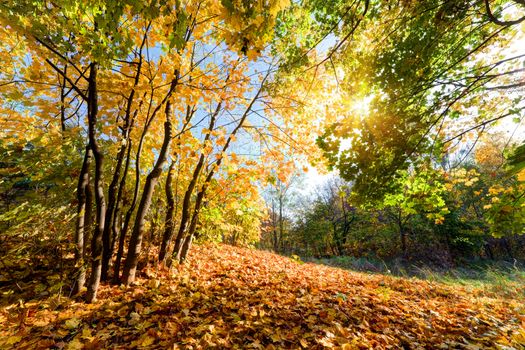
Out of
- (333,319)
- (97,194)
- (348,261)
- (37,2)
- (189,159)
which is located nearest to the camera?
(37,2)

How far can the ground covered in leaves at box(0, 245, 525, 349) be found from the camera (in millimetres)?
2523

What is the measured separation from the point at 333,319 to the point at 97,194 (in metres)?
4.09

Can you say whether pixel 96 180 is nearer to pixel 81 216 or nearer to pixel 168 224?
pixel 81 216

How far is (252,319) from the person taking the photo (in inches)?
121

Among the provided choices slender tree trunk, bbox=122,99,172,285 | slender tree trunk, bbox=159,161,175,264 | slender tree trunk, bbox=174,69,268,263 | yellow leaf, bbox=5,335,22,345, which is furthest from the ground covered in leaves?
slender tree trunk, bbox=174,69,268,263

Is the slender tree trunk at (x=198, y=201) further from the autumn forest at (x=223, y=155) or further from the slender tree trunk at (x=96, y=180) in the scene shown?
the slender tree trunk at (x=96, y=180)

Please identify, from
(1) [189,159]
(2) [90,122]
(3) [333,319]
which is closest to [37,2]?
(2) [90,122]

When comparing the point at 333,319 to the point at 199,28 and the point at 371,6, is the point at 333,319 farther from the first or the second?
the point at 199,28

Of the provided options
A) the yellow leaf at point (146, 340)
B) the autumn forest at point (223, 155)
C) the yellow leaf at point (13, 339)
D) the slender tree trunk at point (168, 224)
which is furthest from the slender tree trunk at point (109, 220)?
the yellow leaf at point (146, 340)

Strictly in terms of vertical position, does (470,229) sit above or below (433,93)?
below

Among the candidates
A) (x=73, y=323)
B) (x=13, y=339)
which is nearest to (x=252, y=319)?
(x=73, y=323)

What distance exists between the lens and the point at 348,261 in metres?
16.2

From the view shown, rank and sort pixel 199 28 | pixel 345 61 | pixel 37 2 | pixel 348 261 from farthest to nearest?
pixel 348 261, pixel 199 28, pixel 345 61, pixel 37 2

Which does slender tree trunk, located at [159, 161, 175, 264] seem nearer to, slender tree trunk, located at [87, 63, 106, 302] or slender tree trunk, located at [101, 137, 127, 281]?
slender tree trunk, located at [101, 137, 127, 281]
